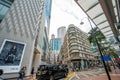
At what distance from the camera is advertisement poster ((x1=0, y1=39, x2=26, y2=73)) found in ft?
48.9

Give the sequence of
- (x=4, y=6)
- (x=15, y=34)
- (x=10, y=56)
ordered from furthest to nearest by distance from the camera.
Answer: (x=4, y=6) → (x=15, y=34) → (x=10, y=56)

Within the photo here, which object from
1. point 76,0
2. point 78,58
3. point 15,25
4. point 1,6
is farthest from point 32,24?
point 78,58

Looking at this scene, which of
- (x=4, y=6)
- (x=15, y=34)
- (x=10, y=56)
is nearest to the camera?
(x=10, y=56)

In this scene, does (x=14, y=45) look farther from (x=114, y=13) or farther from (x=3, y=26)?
(x=114, y=13)

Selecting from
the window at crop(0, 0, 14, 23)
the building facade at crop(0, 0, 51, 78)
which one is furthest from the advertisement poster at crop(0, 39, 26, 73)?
the window at crop(0, 0, 14, 23)

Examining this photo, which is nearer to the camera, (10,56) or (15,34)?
(10,56)

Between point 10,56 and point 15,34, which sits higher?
point 15,34

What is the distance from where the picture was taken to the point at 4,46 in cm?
1554

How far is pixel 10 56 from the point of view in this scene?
1576 cm

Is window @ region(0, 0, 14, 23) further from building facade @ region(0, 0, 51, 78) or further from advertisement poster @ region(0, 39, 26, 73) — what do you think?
advertisement poster @ region(0, 39, 26, 73)

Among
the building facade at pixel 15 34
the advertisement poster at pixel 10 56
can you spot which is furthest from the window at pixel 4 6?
the advertisement poster at pixel 10 56

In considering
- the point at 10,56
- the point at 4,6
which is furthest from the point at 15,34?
the point at 4,6

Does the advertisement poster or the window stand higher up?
the window

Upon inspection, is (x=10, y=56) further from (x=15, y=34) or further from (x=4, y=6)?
(x=4, y=6)
